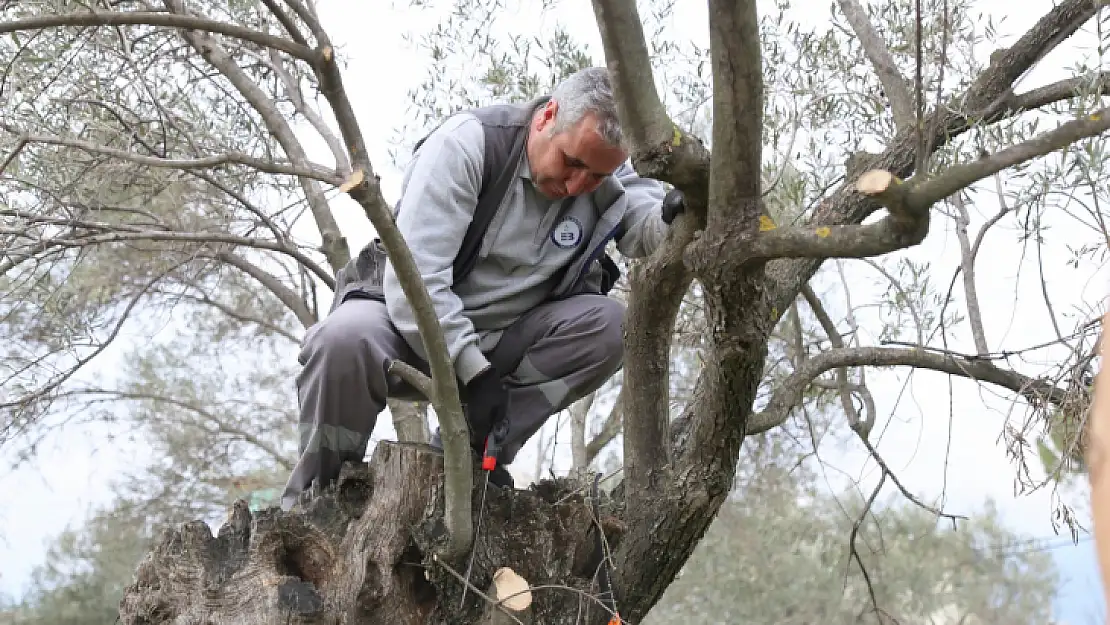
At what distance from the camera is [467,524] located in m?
2.68

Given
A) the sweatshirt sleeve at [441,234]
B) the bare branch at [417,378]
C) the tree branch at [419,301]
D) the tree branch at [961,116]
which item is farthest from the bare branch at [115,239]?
the tree branch at [961,116]

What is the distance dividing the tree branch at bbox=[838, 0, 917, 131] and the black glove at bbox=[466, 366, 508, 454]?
6.15 ft

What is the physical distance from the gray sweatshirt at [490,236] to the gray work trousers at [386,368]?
84 millimetres

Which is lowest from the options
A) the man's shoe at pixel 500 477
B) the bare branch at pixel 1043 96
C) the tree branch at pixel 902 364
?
the man's shoe at pixel 500 477

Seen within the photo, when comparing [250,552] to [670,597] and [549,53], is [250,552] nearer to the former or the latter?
[549,53]

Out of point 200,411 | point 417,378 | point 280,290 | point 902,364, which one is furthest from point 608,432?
point 417,378

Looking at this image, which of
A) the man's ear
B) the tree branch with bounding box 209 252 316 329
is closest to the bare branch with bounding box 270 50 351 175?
the tree branch with bounding box 209 252 316 329

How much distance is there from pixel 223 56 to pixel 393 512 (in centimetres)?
380

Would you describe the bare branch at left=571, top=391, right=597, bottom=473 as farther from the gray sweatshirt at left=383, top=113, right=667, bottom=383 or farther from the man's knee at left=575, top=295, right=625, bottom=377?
the man's knee at left=575, top=295, right=625, bottom=377

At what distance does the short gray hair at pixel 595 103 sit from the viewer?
290 centimetres

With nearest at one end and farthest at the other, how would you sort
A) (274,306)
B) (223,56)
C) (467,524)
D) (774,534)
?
(467,524), (223,56), (274,306), (774,534)

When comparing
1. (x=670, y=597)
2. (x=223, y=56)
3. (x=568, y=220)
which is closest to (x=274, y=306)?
(x=223, y=56)

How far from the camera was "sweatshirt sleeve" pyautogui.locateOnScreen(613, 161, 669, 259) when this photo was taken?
129 inches

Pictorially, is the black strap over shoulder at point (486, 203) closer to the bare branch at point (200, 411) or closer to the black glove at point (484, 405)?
the black glove at point (484, 405)
